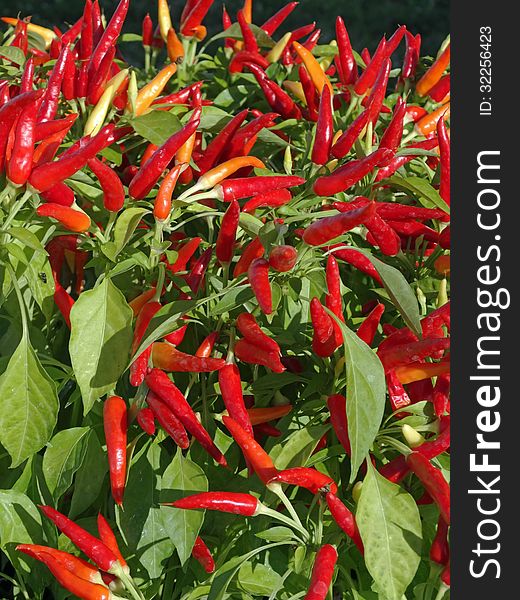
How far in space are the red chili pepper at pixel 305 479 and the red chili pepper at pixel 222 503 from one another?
0.12 feet

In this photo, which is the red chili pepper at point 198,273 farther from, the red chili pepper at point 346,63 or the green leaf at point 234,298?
the red chili pepper at point 346,63

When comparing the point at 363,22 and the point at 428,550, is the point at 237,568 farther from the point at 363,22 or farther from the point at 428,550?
the point at 363,22

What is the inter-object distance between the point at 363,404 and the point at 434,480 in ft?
0.50

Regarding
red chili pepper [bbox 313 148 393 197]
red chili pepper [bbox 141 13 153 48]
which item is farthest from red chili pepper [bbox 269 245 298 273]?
red chili pepper [bbox 141 13 153 48]

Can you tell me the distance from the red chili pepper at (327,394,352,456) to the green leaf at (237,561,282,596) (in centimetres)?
23

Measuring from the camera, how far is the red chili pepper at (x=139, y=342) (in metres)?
1.35

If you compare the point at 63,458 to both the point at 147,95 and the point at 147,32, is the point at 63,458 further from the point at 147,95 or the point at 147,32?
the point at 147,32

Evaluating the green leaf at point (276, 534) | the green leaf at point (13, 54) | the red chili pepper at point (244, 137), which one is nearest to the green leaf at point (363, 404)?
the green leaf at point (276, 534)

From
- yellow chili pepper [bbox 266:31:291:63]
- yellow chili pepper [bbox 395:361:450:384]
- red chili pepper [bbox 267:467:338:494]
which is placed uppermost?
yellow chili pepper [bbox 266:31:291:63]

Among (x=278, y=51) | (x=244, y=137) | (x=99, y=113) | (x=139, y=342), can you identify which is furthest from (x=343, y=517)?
(x=278, y=51)

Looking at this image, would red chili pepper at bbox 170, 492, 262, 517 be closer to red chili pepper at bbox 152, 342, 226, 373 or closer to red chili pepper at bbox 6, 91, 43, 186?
red chili pepper at bbox 152, 342, 226, 373

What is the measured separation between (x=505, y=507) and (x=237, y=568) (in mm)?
382

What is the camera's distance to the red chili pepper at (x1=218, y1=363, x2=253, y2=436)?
4.44ft

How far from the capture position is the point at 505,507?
4.33 ft
